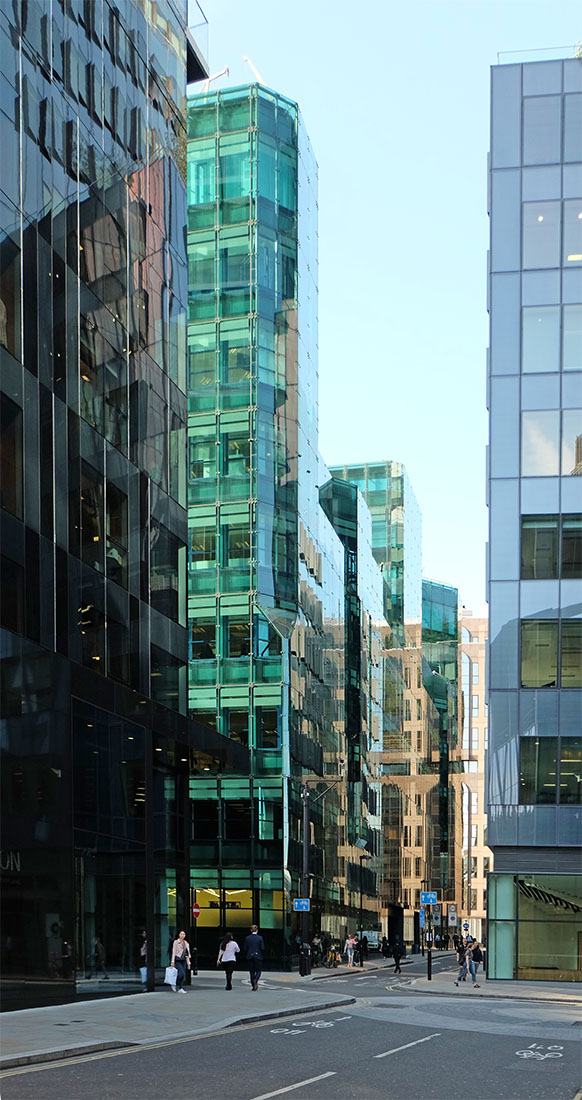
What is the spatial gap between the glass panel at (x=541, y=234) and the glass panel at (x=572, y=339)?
6.72ft

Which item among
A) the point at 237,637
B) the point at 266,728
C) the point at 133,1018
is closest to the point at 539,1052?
the point at 133,1018

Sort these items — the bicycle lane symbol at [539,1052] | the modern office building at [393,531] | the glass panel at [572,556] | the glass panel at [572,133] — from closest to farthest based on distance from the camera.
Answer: the bicycle lane symbol at [539,1052]
the glass panel at [572,556]
the glass panel at [572,133]
the modern office building at [393,531]

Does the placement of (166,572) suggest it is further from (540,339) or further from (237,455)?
(237,455)

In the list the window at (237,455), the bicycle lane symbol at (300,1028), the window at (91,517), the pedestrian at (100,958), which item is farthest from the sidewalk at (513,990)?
the window at (237,455)

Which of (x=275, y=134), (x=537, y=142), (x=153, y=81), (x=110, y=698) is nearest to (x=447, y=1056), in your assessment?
(x=110, y=698)

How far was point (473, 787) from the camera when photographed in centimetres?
18362

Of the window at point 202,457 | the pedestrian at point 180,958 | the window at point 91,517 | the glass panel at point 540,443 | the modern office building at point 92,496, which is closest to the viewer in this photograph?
the modern office building at point 92,496

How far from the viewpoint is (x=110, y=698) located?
31500mm

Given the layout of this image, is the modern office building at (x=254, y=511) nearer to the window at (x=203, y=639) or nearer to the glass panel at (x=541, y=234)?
the window at (x=203, y=639)

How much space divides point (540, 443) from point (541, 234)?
825 centimetres

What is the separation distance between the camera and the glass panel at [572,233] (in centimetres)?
4722

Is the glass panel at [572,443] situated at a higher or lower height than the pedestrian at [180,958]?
higher

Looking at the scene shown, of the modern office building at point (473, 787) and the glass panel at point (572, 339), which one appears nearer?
the glass panel at point (572, 339)

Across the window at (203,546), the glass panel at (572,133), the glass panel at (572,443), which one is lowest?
the window at (203,546)
